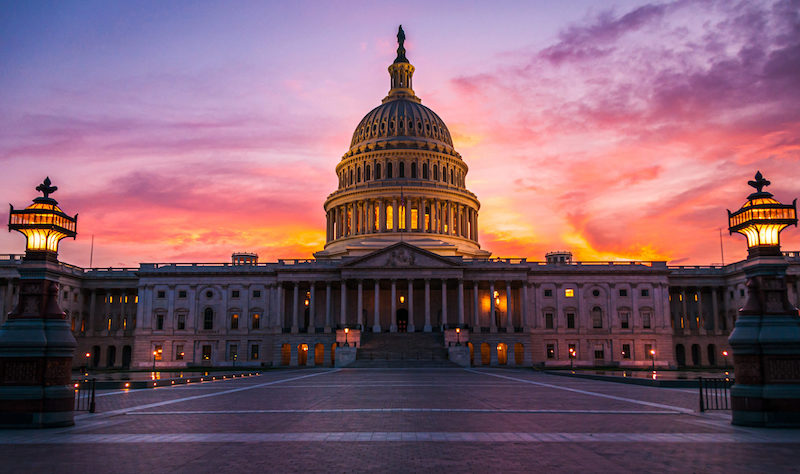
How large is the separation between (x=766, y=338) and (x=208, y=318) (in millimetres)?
89302

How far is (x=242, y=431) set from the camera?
18672 millimetres

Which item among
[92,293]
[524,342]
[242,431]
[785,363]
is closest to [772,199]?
[785,363]

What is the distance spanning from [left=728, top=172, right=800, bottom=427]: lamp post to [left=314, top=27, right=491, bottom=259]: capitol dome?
8731 cm

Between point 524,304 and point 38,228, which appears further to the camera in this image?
point 524,304

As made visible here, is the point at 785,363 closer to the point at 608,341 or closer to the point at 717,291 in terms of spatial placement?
the point at 608,341

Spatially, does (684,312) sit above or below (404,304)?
below

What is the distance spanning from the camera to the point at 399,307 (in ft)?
340

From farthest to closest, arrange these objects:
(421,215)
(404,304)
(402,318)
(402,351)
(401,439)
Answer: (421,215)
(402,318)
(404,304)
(402,351)
(401,439)

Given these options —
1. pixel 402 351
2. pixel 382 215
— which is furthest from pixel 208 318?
pixel 382 215

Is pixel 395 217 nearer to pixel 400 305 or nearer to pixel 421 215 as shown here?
pixel 421 215

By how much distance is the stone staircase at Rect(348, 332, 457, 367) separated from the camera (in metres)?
73.4

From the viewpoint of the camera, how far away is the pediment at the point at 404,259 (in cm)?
9438

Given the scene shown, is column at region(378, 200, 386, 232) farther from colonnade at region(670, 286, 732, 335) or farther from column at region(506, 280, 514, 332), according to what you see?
colonnade at region(670, 286, 732, 335)

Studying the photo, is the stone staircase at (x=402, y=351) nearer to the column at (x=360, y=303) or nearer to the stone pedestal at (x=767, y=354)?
the column at (x=360, y=303)
